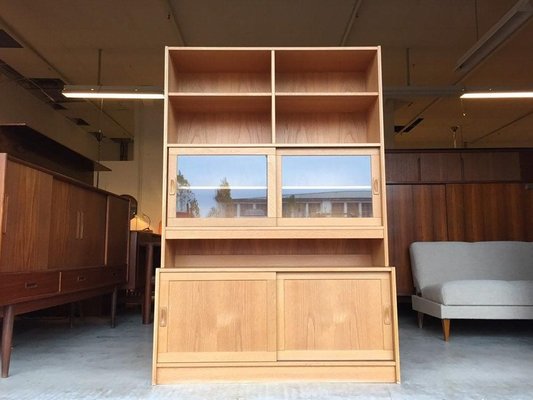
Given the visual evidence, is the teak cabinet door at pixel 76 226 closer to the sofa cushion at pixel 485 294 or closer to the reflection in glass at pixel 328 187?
the reflection in glass at pixel 328 187

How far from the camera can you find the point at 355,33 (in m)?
5.98

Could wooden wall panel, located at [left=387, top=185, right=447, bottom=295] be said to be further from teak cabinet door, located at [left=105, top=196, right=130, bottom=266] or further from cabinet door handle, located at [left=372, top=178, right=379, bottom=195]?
teak cabinet door, located at [left=105, top=196, right=130, bottom=266]

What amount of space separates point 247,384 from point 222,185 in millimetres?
1111

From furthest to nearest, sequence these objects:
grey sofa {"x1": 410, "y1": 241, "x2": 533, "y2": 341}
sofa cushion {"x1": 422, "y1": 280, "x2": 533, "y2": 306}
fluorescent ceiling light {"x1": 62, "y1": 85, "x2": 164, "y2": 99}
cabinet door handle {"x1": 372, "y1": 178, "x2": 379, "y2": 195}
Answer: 1. fluorescent ceiling light {"x1": 62, "y1": 85, "x2": 164, "y2": 99}
2. grey sofa {"x1": 410, "y1": 241, "x2": 533, "y2": 341}
3. sofa cushion {"x1": 422, "y1": 280, "x2": 533, "y2": 306}
4. cabinet door handle {"x1": 372, "y1": 178, "x2": 379, "y2": 195}

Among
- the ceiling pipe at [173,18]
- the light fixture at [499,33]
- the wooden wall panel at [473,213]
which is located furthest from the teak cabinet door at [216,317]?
the ceiling pipe at [173,18]

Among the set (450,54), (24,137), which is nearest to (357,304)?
(24,137)

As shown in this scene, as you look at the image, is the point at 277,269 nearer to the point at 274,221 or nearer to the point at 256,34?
the point at 274,221

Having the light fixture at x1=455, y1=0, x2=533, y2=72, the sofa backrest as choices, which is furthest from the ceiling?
the sofa backrest

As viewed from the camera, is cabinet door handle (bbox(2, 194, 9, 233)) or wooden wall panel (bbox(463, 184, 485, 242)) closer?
cabinet door handle (bbox(2, 194, 9, 233))

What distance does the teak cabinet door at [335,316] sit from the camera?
7.75ft

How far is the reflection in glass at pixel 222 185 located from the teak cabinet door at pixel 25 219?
3.10 ft

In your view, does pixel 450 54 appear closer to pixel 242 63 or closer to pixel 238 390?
pixel 242 63

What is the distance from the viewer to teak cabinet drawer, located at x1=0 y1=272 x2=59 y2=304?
2406 millimetres

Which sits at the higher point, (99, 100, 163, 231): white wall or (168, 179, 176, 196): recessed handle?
(99, 100, 163, 231): white wall
